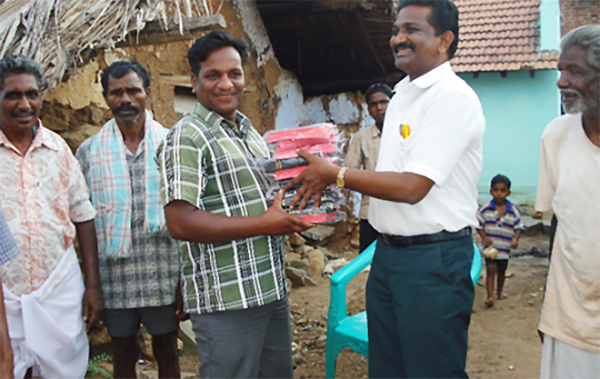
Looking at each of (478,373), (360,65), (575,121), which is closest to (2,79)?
(575,121)

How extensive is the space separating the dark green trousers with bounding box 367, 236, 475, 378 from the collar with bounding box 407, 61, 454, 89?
602 millimetres

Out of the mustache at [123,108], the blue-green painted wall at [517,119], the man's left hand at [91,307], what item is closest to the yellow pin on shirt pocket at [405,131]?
the mustache at [123,108]

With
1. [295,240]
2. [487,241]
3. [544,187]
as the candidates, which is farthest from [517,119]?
[544,187]

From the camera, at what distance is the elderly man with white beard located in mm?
1603

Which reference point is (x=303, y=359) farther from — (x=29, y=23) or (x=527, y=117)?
(x=527, y=117)

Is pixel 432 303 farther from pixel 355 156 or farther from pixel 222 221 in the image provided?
pixel 355 156

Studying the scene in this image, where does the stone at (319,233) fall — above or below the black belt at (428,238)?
below

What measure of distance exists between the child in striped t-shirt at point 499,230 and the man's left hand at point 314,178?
374cm

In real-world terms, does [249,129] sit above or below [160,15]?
below

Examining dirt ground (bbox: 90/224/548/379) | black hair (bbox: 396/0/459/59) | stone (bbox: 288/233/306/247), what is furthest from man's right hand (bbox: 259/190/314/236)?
stone (bbox: 288/233/306/247)

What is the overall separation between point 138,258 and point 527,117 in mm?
10754

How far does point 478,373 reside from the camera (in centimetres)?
339

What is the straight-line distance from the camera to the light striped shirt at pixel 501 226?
480cm

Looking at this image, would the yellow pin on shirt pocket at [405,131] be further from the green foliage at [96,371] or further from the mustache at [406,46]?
the green foliage at [96,371]
